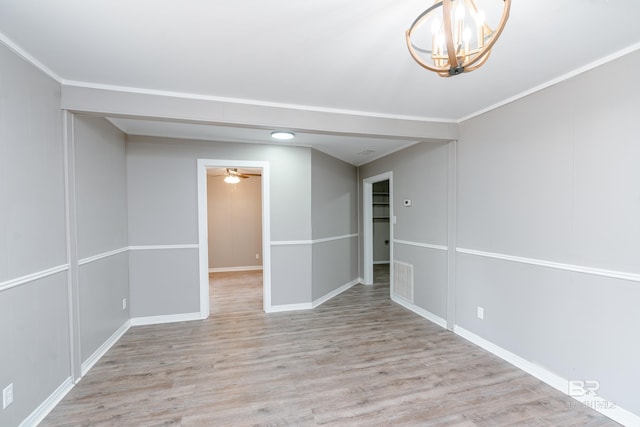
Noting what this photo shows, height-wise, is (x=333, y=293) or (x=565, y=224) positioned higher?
(x=565, y=224)

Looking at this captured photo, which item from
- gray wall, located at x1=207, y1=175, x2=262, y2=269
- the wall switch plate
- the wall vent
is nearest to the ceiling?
the wall switch plate

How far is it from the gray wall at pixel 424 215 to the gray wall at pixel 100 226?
366 cm

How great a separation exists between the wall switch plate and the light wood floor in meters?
0.39

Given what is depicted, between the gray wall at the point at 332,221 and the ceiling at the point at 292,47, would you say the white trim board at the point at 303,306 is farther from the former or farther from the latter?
the ceiling at the point at 292,47

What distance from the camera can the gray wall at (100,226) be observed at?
8.20 ft

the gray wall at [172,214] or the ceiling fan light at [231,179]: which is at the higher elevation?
the ceiling fan light at [231,179]

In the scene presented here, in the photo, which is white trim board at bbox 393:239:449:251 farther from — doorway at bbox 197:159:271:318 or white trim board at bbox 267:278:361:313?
doorway at bbox 197:159:271:318

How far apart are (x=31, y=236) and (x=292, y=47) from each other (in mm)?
2085

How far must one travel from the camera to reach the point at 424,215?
3.84m

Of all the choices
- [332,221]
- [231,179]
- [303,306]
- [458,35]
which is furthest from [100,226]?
[231,179]

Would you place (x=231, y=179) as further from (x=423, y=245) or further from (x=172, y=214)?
(x=423, y=245)

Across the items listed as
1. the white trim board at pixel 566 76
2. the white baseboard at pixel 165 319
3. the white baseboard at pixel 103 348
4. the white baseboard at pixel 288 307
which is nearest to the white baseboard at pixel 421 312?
the white baseboard at pixel 288 307

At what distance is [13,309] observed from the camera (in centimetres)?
172

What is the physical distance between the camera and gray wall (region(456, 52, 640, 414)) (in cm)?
189
